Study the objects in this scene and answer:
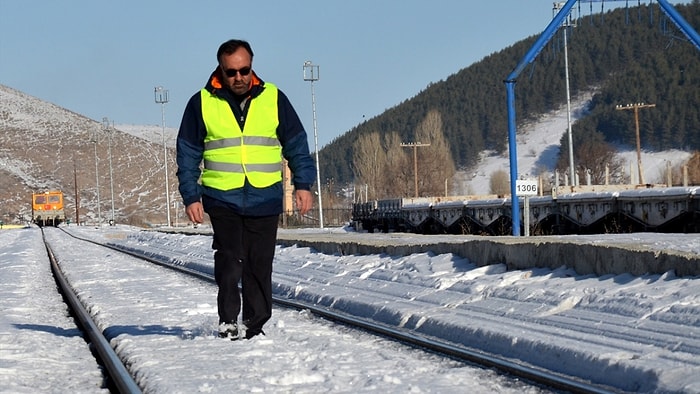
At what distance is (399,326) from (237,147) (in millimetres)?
2603

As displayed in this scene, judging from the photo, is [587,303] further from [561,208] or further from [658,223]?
[561,208]

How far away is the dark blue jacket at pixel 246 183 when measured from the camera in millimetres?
8016

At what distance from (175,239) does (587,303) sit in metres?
31.5

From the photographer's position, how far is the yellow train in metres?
102

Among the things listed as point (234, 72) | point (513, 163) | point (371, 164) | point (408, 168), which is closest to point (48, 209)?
point (371, 164)

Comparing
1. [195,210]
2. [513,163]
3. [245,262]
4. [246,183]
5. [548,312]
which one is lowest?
[548,312]

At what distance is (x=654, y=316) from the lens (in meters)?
8.35

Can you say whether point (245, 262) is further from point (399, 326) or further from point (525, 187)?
point (525, 187)

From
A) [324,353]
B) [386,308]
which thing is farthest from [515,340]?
[386,308]

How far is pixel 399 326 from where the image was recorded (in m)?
9.80

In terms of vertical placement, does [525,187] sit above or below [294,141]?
below

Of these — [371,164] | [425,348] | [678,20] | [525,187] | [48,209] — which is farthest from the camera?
[371,164]

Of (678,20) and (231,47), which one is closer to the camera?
(231,47)

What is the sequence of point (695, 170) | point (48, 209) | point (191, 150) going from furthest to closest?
point (48, 209)
point (695, 170)
point (191, 150)
